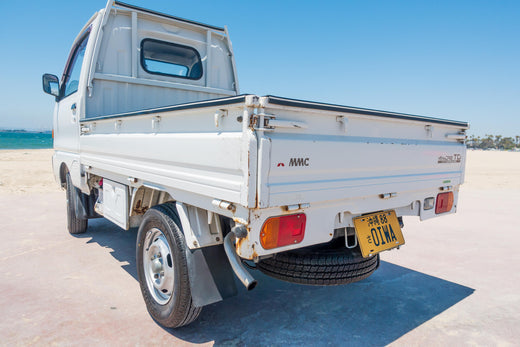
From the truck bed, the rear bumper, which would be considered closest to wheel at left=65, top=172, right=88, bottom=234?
the truck bed

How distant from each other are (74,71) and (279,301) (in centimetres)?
404

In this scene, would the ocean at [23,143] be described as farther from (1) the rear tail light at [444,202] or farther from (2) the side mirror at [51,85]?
(1) the rear tail light at [444,202]

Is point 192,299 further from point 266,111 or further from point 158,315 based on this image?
point 266,111

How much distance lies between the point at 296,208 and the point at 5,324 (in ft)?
7.98

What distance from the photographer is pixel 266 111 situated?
6.14 ft

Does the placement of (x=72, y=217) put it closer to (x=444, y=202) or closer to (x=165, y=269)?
(x=165, y=269)

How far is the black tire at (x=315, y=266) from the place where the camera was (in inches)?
96.2

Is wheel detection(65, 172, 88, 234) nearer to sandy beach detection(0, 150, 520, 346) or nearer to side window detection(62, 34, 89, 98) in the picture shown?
sandy beach detection(0, 150, 520, 346)

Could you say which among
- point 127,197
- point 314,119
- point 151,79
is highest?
point 151,79

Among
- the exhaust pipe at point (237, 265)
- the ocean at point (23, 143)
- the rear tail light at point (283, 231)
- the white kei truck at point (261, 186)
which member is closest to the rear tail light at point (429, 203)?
the white kei truck at point (261, 186)

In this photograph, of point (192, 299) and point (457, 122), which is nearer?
point (192, 299)

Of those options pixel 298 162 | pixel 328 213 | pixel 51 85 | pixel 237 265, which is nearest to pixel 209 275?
pixel 237 265

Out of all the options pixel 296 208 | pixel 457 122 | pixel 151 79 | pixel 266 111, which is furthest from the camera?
pixel 151 79

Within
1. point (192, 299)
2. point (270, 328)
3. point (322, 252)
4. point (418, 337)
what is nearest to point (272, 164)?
point (322, 252)
